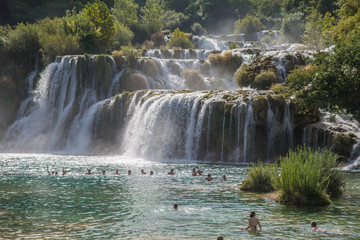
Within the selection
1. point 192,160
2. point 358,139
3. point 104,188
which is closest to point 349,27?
point 358,139

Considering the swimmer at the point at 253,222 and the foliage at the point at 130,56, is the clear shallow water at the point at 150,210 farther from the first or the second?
the foliage at the point at 130,56

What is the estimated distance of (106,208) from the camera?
17625mm

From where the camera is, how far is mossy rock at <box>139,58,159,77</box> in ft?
171

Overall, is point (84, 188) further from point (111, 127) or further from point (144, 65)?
Answer: point (144, 65)

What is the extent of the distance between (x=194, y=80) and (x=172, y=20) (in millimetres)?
57389

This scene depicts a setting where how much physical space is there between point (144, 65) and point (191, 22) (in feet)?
197

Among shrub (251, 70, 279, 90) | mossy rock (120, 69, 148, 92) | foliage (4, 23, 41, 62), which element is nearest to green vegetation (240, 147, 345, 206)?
shrub (251, 70, 279, 90)

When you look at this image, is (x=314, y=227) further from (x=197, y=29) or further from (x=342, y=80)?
(x=197, y=29)

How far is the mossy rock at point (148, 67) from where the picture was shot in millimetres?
52062

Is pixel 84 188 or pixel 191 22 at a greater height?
pixel 191 22

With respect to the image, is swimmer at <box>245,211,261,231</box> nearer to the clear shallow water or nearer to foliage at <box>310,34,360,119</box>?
the clear shallow water

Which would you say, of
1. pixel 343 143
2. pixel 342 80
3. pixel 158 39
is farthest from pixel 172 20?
pixel 342 80

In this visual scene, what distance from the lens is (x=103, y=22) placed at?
6256cm

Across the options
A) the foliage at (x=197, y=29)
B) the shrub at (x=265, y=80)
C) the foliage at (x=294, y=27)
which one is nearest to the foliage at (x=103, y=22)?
the shrub at (x=265, y=80)
